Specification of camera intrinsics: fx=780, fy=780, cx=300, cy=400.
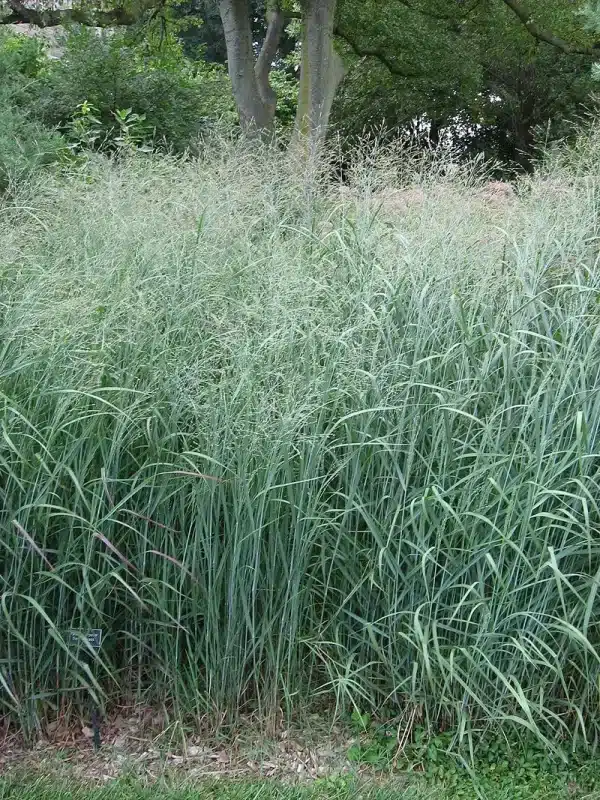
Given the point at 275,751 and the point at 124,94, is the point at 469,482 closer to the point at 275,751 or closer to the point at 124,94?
the point at 275,751

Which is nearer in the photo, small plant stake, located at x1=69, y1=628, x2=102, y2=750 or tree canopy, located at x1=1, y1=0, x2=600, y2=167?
small plant stake, located at x1=69, y1=628, x2=102, y2=750

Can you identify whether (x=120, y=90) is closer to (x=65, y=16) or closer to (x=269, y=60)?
(x=65, y=16)

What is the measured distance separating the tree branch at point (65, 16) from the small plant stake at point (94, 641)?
8367mm

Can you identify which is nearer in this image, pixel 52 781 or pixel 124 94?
pixel 52 781

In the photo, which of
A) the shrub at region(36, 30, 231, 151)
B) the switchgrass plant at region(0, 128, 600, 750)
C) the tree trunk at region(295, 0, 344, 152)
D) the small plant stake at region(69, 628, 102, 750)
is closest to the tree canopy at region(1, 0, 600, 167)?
the tree trunk at region(295, 0, 344, 152)

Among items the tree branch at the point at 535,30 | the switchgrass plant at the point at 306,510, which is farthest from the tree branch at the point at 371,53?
the switchgrass plant at the point at 306,510

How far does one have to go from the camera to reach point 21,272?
10.5 ft

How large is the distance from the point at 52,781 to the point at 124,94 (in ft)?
26.2

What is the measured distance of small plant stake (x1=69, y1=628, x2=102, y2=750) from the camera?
240cm

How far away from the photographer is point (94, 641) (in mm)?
2416

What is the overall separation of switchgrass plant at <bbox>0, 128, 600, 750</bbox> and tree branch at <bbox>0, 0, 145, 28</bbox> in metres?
7.57

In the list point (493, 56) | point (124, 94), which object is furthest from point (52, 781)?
point (493, 56)

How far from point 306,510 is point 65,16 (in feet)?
28.0

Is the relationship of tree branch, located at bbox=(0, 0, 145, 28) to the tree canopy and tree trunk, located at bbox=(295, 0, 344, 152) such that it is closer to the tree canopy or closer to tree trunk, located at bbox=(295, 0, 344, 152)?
the tree canopy
